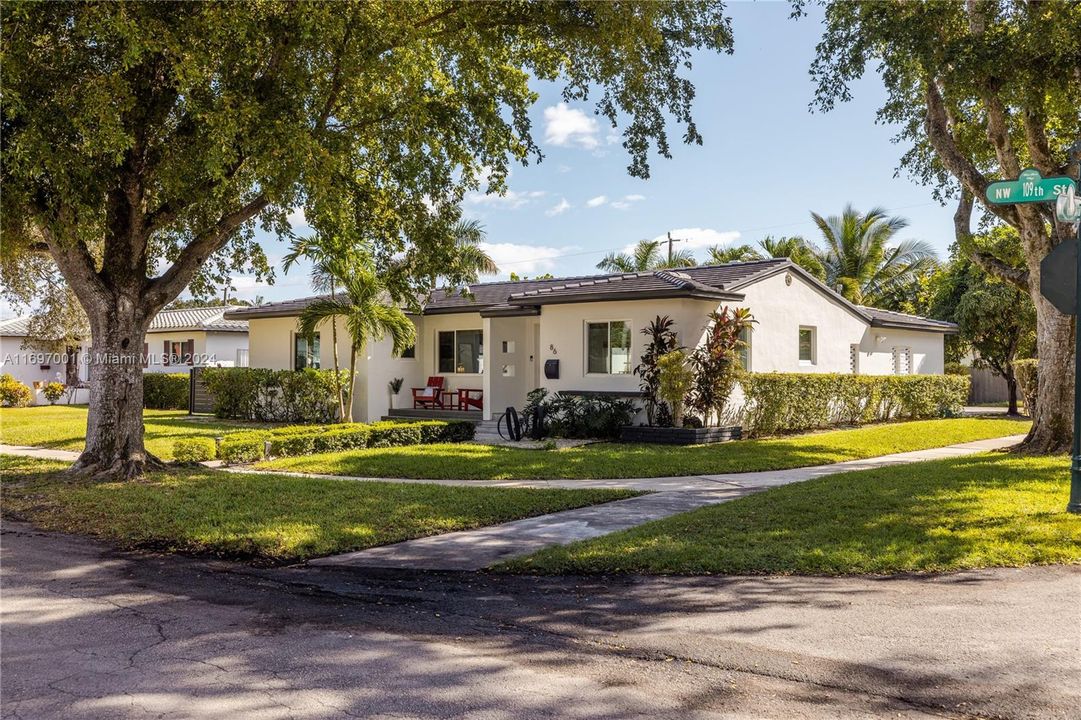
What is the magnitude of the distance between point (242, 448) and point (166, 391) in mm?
17392

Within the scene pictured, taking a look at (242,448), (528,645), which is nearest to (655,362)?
(242,448)

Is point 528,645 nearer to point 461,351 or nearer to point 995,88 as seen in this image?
point 995,88

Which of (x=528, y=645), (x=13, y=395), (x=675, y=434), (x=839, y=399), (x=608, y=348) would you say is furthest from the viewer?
(x=13, y=395)

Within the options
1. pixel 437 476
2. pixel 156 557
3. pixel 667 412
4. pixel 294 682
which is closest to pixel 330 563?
pixel 156 557

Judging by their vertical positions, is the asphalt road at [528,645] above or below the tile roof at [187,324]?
below

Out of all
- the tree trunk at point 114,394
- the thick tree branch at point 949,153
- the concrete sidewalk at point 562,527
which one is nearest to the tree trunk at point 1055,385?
the thick tree branch at point 949,153

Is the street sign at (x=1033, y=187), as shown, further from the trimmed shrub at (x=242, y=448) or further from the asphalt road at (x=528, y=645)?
the trimmed shrub at (x=242, y=448)

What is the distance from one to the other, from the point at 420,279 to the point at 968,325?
23012mm

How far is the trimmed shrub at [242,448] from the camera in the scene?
557 inches

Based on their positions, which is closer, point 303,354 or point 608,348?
point 608,348

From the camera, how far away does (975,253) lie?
1547 centimetres

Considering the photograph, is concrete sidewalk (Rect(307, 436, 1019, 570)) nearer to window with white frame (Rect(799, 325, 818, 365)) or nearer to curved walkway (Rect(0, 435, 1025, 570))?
curved walkway (Rect(0, 435, 1025, 570))

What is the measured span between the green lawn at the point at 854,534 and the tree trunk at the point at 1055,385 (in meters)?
4.02

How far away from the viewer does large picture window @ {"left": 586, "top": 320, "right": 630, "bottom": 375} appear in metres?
18.4
